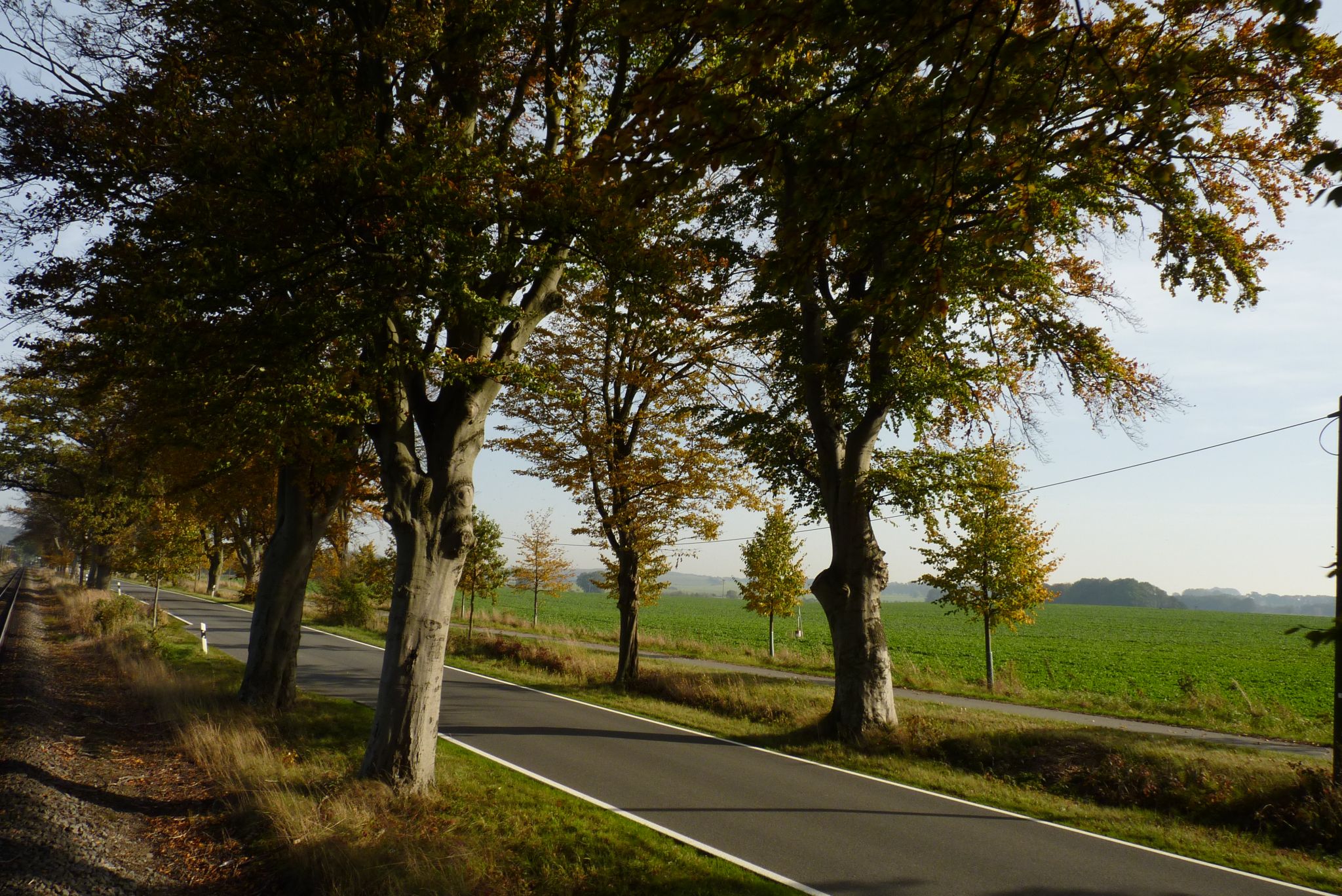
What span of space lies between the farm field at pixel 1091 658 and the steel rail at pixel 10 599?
17545 mm

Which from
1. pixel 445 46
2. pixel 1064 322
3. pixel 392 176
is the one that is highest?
pixel 445 46

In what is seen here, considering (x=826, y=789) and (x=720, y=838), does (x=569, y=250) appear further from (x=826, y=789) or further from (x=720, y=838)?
(x=826, y=789)

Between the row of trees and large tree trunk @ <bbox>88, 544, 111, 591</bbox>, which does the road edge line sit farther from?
large tree trunk @ <bbox>88, 544, 111, 591</bbox>

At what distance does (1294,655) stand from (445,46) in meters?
53.2

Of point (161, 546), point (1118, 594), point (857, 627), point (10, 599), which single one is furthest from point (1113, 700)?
point (1118, 594)

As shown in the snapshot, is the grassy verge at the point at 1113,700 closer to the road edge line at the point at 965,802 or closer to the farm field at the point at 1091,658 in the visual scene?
the farm field at the point at 1091,658

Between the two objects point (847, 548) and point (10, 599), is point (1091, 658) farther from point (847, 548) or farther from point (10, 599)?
point (10, 599)

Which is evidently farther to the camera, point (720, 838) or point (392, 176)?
point (720, 838)

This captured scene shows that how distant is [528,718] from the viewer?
14148mm

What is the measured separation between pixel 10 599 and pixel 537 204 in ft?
153

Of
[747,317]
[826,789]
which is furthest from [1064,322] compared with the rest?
[826,789]

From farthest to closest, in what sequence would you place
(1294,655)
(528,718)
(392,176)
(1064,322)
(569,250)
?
(1294,655)
(528,718)
(1064,322)
(569,250)
(392,176)

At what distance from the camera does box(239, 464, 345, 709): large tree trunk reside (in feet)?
42.6

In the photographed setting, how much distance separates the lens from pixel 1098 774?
10422mm
